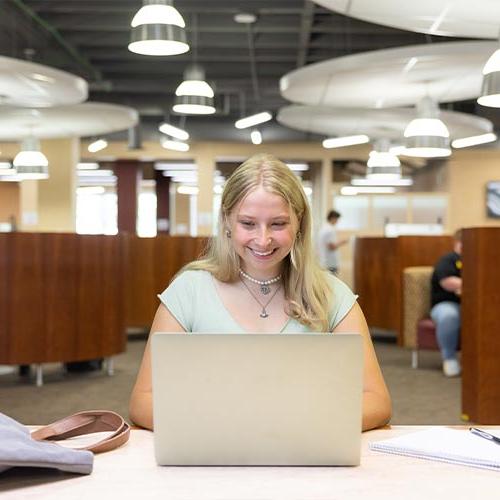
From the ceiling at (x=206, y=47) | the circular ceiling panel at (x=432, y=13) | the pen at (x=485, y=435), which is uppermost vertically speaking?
the ceiling at (x=206, y=47)

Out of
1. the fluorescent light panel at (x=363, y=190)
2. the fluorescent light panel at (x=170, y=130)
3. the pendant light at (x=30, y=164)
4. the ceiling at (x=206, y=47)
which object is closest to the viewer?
the ceiling at (x=206, y=47)

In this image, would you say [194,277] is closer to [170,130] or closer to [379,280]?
[379,280]

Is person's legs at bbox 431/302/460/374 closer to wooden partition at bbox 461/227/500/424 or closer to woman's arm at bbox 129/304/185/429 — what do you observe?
wooden partition at bbox 461/227/500/424

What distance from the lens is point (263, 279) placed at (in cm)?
220

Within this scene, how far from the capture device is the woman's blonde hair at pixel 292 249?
212 centimetres

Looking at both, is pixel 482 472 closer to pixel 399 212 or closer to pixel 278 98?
pixel 278 98

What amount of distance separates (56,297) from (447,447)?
5638 mm

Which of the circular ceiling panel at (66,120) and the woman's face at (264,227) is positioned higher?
the circular ceiling panel at (66,120)

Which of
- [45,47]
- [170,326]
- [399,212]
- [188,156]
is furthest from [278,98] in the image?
[170,326]

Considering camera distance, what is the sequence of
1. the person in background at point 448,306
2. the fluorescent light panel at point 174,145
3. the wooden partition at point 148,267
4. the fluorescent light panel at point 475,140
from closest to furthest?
the person in background at point 448,306 → the wooden partition at point 148,267 → the fluorescent light panel at point 475,140 → the fluorescent light panel at point 174,145

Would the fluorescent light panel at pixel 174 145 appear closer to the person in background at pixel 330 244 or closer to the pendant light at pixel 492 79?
the person in background at pixel 330 244

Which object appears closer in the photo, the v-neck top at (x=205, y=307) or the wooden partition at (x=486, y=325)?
the v-neck top at (x=205, y=307)

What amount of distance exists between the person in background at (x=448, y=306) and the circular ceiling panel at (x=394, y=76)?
5.86ft

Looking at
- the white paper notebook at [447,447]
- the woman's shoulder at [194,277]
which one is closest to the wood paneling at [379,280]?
the woman's shoulder at [194,277]
